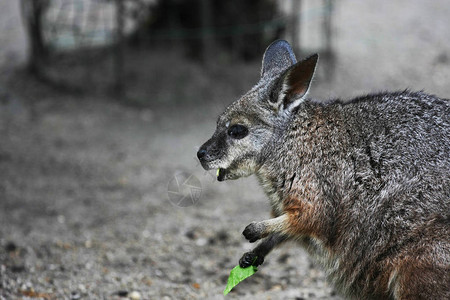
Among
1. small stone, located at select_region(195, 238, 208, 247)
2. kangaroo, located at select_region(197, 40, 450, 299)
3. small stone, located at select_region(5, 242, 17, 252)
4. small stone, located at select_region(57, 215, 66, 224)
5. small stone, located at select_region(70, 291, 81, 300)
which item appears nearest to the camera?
kangaroo, located at select_region(197, 40, 450, 299)

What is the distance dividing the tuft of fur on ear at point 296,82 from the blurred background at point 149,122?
1872 mm

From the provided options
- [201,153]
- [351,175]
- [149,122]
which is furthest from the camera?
[149,122]

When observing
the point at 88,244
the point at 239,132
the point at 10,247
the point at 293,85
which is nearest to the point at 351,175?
the point at 293,85

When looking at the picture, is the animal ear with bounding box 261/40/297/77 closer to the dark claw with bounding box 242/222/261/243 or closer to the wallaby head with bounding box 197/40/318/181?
the wallaby head with bounding box 197/40/318/181

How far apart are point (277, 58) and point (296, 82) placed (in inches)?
24.1

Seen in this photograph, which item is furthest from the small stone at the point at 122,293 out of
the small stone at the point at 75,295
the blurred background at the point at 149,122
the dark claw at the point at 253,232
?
the dark claw at the point at 253,232

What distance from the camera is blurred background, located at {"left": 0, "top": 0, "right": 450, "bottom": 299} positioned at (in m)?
5.70

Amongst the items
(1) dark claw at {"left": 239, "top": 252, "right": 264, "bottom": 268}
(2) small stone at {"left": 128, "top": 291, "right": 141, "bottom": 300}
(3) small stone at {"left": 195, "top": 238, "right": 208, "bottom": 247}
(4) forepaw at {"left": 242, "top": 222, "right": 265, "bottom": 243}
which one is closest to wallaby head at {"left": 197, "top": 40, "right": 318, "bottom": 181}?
(4) forepaw at {"left": 242, "top": 222, "right": 265, "bottom": 243}

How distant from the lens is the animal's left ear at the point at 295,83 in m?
3.96

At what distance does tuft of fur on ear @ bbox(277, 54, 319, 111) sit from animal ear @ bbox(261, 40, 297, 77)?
16.9 inches

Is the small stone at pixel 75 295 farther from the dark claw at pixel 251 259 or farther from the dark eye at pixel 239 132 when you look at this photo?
the dark eye at pixel 239 132

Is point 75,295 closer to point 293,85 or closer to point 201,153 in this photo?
point 201,153

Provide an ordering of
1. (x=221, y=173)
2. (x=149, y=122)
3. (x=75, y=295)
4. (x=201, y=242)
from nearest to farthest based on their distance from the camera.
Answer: (x=221, y=173) → (x=75, y=295) → (x=201, y=242) → (x=149, y=122)

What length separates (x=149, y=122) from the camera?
9383mm
